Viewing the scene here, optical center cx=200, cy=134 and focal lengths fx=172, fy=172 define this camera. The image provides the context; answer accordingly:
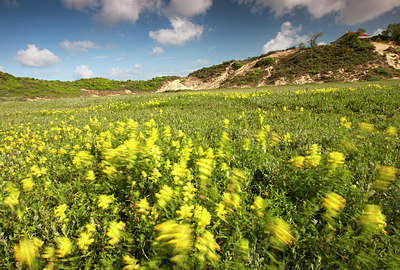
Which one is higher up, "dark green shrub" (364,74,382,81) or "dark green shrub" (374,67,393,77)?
"dark green shrub" (374,67,393,77)

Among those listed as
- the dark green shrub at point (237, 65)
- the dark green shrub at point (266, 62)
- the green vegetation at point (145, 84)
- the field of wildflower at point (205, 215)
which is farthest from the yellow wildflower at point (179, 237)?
the green vegetation at point (145, 84)

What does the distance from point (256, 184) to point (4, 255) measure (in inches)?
112

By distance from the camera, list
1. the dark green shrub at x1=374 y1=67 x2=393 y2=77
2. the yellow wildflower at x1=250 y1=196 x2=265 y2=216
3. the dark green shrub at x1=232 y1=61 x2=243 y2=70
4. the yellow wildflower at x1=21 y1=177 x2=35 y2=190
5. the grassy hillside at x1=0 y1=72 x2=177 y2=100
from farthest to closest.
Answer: the dark green shrub at x1=232 y1=61 x2=243 y2=70, the grassy hillside at x1=0 y1=72 x2=177 y2=100, the dark green shrub at x1=374 y1=67 x2=393 y2=77, the yellow wildflower at x1=21 y1=177 x2=35 y2=190, the yellow wildflower at x1=250 y1=196 x2=265 y2=216

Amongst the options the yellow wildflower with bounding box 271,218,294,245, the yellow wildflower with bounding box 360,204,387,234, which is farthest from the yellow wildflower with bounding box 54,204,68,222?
the yellow wildflower with bounding box 360,204,387,234

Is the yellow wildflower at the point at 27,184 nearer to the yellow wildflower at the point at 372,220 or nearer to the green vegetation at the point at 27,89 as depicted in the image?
the yellow wildflower at the point at 372,220

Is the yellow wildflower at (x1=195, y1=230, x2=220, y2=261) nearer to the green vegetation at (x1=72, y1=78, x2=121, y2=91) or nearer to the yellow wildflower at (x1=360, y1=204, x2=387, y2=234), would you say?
the yellow wildflower at (x1=360, y1=204, x2=387, y2=234)

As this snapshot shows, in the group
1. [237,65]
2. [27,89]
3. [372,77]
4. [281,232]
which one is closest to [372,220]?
[281,232]

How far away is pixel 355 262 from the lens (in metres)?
1.26

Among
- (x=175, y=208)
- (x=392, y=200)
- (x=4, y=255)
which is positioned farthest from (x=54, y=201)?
(x=392, y=200)

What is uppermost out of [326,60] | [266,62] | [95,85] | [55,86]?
[266,62]

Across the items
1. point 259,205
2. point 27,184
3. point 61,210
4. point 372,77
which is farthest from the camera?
point 372,77

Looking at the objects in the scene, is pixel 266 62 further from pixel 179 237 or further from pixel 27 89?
pixel 27 89

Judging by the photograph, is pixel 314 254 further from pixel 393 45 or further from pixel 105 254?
pixel 393 45

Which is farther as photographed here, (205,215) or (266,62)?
(266,62)
